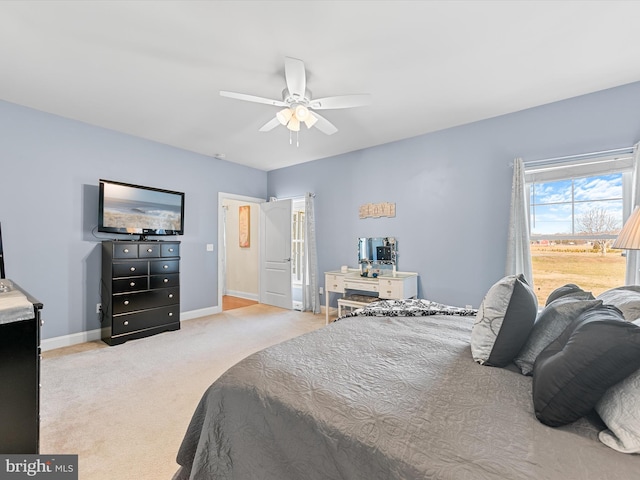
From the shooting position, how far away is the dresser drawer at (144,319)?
3.58 meters

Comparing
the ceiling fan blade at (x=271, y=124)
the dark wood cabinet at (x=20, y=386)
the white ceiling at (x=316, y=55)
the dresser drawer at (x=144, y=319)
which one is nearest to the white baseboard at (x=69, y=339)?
the dresser drawer at (x=144, y=319)

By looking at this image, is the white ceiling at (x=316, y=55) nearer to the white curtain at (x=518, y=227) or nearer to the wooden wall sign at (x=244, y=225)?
the white curtain at (x=518, y=227)

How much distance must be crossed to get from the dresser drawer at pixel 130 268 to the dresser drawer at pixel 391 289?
10.2ft

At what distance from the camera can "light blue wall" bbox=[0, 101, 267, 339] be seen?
322cm

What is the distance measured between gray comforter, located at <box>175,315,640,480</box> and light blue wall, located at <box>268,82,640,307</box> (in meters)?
2.47

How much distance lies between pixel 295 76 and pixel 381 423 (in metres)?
2.29

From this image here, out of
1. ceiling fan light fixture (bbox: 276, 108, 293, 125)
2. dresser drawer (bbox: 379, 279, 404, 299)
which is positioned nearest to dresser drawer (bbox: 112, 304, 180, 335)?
dresser drawer (bbox: 379, 279, 404, 299)

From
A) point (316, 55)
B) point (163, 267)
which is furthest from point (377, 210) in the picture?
point (163, 267)

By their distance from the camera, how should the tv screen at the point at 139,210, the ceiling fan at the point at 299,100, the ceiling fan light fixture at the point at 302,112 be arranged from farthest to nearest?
the tv screen at the point at 139,210 < the ceiling fan light fixture at the point at 302,112 < the ceiling fan at the point at 299,100

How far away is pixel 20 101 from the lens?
316 centimetres

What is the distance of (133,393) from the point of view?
2432mm

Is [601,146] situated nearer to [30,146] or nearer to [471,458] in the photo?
[471,458]

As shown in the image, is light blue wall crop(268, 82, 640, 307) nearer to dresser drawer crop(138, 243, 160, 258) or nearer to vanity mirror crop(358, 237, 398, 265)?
vanity mirror crop(358, 237, 398, 265)

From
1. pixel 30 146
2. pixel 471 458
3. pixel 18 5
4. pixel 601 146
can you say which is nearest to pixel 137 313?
pixel 30 146
